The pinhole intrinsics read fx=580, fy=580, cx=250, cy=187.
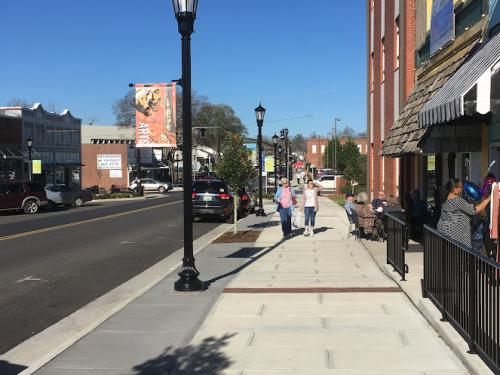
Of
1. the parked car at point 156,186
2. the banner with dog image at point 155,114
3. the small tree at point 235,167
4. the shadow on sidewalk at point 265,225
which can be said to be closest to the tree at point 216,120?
the parked car at point 156,186

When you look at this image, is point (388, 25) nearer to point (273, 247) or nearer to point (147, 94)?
point (273, 247)

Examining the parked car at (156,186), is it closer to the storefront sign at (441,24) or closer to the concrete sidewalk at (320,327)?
the storefront sign at (441,24)

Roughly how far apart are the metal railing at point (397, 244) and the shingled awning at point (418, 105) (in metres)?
2.08

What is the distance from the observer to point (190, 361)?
A: 17.7ft

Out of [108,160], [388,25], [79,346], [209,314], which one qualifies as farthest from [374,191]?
[108,160]

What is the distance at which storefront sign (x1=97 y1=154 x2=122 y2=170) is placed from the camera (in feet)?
235

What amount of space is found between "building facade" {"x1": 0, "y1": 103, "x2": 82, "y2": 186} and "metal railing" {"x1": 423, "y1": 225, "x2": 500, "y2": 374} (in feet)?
122

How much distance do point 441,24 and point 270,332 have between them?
8975 mm

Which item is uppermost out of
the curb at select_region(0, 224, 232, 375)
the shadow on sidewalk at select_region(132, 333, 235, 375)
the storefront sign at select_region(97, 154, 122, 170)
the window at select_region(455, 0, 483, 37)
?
the window at select_region(455, 0, 483, 37)

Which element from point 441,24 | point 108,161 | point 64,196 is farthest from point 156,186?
point 441,24

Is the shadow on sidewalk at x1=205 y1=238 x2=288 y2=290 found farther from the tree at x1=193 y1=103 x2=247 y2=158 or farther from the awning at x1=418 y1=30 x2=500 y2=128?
the tree at x1=193 y1=103 x2=247 y2=158

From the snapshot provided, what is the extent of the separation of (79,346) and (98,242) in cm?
1051

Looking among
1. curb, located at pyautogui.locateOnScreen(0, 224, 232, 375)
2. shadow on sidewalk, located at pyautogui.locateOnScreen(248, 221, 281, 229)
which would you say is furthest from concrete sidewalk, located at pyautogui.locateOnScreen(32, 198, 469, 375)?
shadow on sidewalk, located at pyautogui.locateOnScreen(248, 221, 281, 229)

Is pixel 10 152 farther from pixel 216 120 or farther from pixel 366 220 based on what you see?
pixel 216 120
